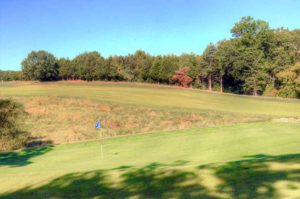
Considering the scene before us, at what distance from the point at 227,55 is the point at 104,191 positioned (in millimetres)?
64757

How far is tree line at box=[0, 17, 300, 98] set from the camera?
64.8 meters

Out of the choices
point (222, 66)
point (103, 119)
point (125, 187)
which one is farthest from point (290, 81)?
point (125, 187)

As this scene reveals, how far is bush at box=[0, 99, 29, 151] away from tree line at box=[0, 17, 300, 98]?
50419 mm

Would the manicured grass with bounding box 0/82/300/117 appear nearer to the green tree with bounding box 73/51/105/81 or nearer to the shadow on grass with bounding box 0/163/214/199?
the shadow on grass with bounding box 0/163/214/199

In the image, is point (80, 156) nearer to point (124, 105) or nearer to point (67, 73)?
point (124, 105)

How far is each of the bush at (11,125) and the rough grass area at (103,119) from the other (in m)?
3.29

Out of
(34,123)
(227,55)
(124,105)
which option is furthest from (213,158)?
(227,55)

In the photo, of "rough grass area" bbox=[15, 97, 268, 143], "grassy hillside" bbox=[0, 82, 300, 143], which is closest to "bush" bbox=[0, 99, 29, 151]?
"grassy hillside" bbox=[0, 82, 300, 143]

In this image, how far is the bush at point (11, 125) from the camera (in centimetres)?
1942

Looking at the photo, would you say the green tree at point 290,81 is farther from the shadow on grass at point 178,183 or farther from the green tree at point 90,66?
the shadow on grass at point 178,183

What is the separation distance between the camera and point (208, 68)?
230 ft

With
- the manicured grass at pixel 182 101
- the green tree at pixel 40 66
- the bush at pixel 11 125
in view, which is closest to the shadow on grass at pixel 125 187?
the bush at pixel 11 125

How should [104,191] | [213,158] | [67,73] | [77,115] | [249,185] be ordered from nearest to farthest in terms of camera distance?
1. [249,185]
2. [104,191]
3. [213,158]
4. [77,115]
5. [67,73]

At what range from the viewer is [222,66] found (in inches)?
2667
